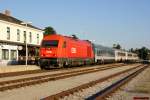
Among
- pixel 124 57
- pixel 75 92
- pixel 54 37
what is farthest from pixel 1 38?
pixel 124 57

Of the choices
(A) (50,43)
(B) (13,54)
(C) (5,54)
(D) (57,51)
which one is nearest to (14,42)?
(B) (13,54)

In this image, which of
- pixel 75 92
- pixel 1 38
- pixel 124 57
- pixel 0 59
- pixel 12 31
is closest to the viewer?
pixel 75 92

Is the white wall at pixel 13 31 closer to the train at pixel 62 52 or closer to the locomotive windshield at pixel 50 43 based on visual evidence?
the train at pixel 62 52

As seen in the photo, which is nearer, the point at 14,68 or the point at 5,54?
the point at 14,68

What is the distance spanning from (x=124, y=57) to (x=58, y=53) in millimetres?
59975

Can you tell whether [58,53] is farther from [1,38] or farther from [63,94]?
[63,94]

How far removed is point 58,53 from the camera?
122ft

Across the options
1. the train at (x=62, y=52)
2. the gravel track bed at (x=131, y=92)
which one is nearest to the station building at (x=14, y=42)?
the train at (x=62, y=52)

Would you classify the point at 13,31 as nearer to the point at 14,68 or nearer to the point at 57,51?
the point at 57,51

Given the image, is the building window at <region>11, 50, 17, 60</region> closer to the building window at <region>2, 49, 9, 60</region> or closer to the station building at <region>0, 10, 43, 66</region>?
the station building at <region>0, 10, 43, 66</region>

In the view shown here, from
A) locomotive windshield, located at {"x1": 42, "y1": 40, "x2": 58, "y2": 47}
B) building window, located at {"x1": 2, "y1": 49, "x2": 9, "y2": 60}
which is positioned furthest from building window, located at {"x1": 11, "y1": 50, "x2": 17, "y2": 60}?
locomotive windshield, located at {"x1": 42, "y1": 40, "x2": 58, "y2": 47}

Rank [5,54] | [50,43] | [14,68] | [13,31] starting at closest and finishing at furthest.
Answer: [14,68], [50,43], [5,54], [13,31]

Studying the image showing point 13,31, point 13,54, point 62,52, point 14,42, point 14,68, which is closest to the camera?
point 14,68

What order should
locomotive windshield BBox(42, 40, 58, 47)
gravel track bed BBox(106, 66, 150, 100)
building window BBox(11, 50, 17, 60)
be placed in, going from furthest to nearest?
building window BBox(11, 50, 17, 60)
locomotive windshield BBox(42, 40, 58, 47)
gravel track bed BBox(106, 66, 150, 100)
